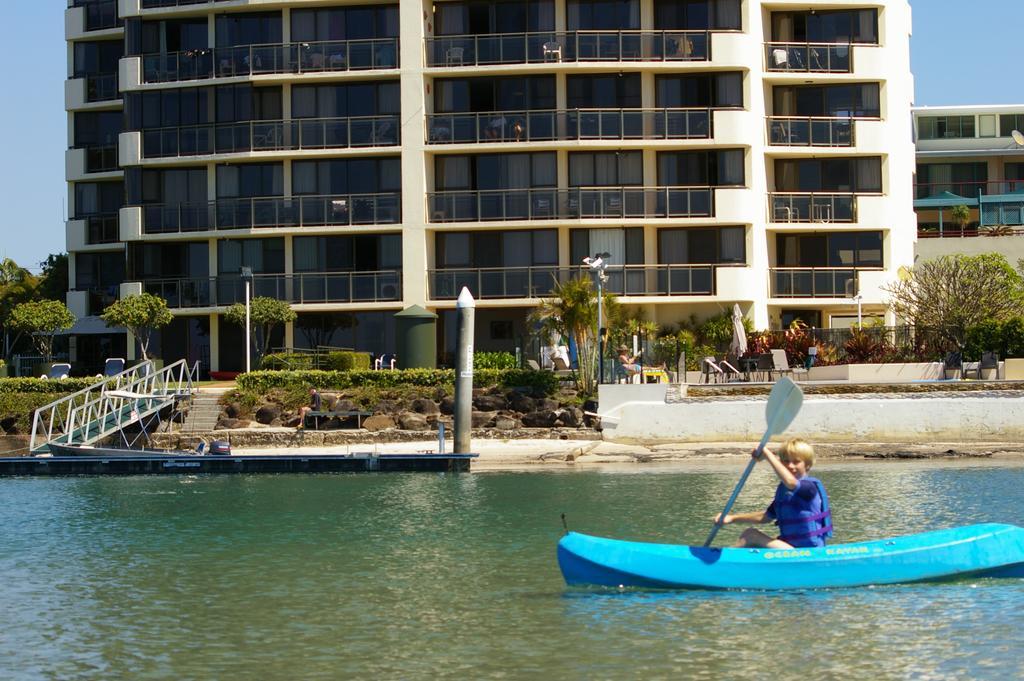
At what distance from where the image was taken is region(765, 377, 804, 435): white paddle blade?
22375 mm

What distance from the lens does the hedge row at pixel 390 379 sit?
157 feet

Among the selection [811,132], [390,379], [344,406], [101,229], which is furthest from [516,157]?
[101,229]

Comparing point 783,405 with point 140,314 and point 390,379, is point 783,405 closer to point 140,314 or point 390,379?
point 390,379

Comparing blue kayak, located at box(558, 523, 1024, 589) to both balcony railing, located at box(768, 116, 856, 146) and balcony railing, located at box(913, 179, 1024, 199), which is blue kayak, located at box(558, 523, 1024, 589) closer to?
balcony railing, located at box(768, 116, 856, 146)

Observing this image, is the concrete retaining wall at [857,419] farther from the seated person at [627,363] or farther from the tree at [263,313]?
the tree at [263,313]

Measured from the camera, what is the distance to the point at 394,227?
58031mm

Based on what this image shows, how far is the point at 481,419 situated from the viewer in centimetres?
4688

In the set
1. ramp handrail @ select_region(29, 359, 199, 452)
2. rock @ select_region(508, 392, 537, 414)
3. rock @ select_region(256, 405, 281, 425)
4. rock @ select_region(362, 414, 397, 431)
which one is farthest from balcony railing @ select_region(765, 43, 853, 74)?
ramp handrail @ select_region(29, 359, 199, 452)

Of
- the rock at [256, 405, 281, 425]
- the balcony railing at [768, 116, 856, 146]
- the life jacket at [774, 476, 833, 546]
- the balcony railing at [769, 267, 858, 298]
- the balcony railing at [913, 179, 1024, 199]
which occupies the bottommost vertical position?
the life jacket at [774, 476, 833, 546]

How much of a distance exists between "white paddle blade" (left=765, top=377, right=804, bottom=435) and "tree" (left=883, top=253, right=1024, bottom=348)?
2822cm

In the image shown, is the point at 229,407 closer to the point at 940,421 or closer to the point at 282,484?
the point at 282,484

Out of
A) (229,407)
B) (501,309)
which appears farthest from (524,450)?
(501,309)

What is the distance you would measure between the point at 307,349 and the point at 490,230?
8516mm

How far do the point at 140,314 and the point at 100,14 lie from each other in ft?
58.7
